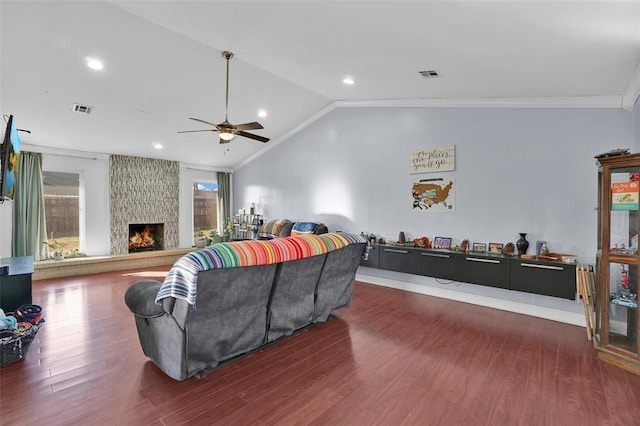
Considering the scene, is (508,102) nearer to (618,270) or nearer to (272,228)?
(618,270)

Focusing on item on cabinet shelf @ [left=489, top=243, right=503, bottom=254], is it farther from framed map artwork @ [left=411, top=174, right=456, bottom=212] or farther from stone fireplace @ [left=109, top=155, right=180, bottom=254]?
stone fireplace @ [left=109, top=155, right=180, bottom=254]

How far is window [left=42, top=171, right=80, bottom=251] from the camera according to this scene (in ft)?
21.6

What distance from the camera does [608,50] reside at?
2.59m

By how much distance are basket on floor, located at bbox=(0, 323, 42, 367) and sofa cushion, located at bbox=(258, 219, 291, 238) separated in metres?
4.62

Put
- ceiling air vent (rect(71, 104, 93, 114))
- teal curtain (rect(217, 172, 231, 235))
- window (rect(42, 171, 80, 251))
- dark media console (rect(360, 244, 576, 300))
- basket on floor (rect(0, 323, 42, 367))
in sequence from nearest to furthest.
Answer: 1. basket on floor (rect(0, 323, 42, 367))
2. dark media console (rect(360, 244, 576, 300))
3. ceiling air vent (rect(71, 104, 93, 114))
4. window (rect(42, 171, 80, 251))
5. teal curtain (rect(217, 172, 231, 235))

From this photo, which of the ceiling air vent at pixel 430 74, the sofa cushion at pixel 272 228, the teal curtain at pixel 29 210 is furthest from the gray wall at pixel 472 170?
the teal curtain at pixel 29 210

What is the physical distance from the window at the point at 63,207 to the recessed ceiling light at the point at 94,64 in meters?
3.62

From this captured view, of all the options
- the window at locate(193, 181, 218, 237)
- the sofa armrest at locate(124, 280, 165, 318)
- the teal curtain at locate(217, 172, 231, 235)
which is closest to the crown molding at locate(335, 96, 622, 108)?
the sofa armrest at locate(124, 280, 165, 318)

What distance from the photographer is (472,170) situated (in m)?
4.78

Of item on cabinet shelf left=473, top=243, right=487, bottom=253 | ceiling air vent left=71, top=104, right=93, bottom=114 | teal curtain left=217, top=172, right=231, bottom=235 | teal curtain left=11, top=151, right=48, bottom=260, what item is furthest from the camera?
teal curtain left=217, top=172, right=231, bottom=235

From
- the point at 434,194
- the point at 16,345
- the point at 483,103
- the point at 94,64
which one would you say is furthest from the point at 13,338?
the point at 483,103

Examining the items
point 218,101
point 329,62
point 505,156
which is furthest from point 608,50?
point 218,101

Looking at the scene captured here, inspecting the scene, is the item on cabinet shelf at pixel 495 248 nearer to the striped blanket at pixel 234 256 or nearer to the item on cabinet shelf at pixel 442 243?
the item on cabinet shelf at pixel 442 243

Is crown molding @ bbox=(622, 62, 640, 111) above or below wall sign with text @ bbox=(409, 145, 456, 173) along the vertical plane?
above
